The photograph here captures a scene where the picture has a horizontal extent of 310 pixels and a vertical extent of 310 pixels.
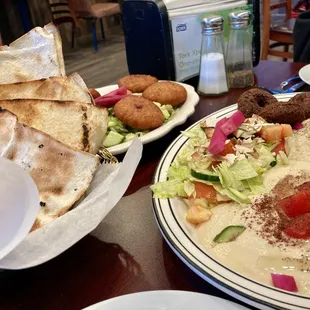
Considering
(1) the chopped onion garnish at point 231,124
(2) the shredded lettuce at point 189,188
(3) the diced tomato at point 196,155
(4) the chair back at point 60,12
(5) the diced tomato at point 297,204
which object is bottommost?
(4) the chair back at point 60,12

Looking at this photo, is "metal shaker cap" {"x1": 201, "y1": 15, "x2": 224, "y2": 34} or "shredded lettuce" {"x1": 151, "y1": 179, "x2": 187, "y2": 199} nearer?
"shredded lettuce" {"x1": 151, "y1": 179, "x2": 187, "y2": 199}

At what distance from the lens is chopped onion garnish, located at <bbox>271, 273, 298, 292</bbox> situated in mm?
609

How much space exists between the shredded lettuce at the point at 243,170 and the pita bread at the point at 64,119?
334 millimetres

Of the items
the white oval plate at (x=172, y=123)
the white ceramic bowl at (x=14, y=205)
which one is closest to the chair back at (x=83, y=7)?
the white oval plate at (x=172, y=123)

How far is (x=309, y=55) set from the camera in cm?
238

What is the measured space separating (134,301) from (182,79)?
4.02ft

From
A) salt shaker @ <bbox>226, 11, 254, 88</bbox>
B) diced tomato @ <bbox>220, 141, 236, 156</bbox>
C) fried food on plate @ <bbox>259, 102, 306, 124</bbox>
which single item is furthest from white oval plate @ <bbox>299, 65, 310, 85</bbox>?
diced tomato @ <bbox>220, 141, 236, 156</bbox>

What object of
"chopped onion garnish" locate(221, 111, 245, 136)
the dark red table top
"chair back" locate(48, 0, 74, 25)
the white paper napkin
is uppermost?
the white paper napkin

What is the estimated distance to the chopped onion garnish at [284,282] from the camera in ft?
2.00

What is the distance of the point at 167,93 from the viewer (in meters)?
1.39

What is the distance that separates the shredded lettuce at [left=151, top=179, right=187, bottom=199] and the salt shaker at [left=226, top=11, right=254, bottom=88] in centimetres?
91

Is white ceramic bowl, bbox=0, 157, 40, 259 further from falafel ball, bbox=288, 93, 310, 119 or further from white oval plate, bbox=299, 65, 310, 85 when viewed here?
white oval plate, bbox=299, 65, 310, 85

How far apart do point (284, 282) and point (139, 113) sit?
766mm

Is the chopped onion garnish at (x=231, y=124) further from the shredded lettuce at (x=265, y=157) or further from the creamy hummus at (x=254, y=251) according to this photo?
the creamy hummus at (x=254, y=251)
